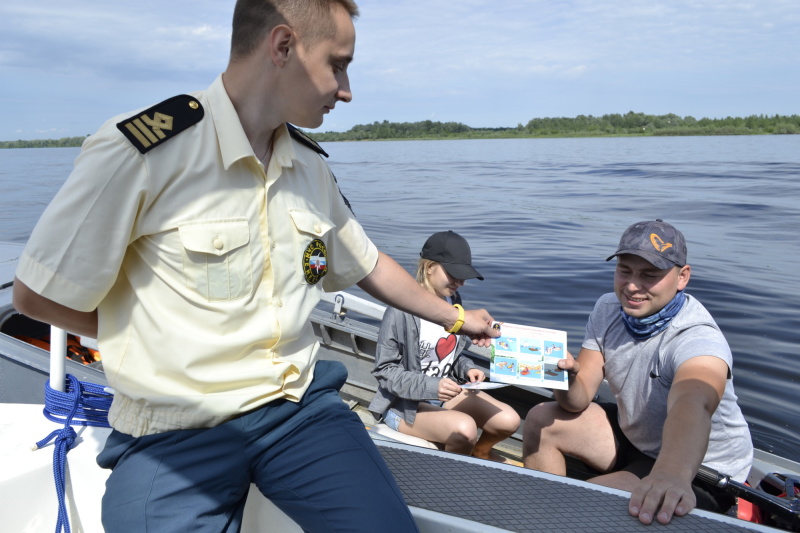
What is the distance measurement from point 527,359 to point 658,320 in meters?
0.52

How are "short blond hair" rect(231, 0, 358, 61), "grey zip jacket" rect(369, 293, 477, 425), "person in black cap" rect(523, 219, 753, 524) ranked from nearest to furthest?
1. "short blond hair" rect(231, 0, 358, 61)
2. "person in black cap" rect(523, 219, 753, 524)
3. "grey zip jacket" rect(369, 293, 477, 425)

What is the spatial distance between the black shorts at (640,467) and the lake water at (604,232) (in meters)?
2.14

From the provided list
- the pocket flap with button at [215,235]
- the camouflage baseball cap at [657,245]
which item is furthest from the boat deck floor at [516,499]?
the camouflage baseball cap at [657,245]

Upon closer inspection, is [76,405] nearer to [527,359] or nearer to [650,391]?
[527,359]

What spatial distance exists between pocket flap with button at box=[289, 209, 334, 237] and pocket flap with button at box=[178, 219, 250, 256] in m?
0.13

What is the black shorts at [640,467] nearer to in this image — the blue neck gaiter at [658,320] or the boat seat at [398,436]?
the blue neck gaiter at [658,320]

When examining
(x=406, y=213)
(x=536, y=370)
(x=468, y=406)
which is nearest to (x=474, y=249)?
(x=406, y=213)

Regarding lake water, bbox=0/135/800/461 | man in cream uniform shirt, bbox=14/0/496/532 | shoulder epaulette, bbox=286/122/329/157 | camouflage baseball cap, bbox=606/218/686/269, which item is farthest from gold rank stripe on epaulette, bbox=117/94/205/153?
lake water, bbox=0/135/800/461

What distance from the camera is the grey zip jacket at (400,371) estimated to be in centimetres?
302

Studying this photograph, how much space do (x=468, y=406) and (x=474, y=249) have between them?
6.81 m

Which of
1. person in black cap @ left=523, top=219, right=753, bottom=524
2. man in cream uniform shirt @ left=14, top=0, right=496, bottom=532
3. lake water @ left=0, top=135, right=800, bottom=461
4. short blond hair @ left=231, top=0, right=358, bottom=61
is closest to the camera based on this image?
man in cream uniform shirt @ left=14, top=0, right=496, bottom=532

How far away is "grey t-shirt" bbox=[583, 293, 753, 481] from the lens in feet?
7.59

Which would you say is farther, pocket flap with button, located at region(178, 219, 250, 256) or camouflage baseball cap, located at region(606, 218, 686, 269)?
camouflage baseball cap, located at region(606, 218, 686, 269)

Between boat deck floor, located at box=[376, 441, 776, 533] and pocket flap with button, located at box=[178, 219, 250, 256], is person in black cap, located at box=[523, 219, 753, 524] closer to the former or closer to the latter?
boat deck floor, located at box=[376, 441, 776, 533]
